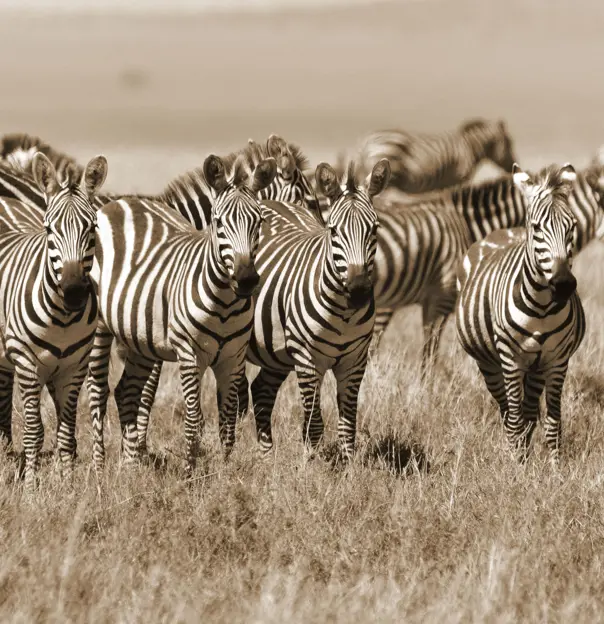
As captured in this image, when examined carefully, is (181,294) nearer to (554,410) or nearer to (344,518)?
(344,518)

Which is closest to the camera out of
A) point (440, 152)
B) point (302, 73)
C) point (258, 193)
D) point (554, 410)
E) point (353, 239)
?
point (353, 239)

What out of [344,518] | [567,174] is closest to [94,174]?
[344,518]

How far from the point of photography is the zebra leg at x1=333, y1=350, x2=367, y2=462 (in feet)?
23.1

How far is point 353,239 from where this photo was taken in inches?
259

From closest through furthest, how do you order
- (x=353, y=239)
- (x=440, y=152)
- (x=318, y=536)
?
(x=318, y=536) < (x=353, y=239) < (x=440, y=152)

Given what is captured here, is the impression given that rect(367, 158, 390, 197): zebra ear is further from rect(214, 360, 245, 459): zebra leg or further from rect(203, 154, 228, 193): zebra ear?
rect(214, 360, 245, 459): zebra leg

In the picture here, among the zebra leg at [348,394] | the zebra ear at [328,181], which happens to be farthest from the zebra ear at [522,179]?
the zebra leg at [348,394]

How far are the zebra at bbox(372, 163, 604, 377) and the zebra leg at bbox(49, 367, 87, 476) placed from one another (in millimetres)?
4064

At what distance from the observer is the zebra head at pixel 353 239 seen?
6582 mm

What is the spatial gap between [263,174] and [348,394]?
1.50 meters

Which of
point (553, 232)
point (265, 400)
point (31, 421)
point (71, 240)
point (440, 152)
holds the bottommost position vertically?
point (31, 421)

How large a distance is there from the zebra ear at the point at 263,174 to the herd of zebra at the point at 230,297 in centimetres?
1

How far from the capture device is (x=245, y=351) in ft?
22.8

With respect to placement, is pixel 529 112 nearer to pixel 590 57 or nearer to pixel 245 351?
pixel 590 57
